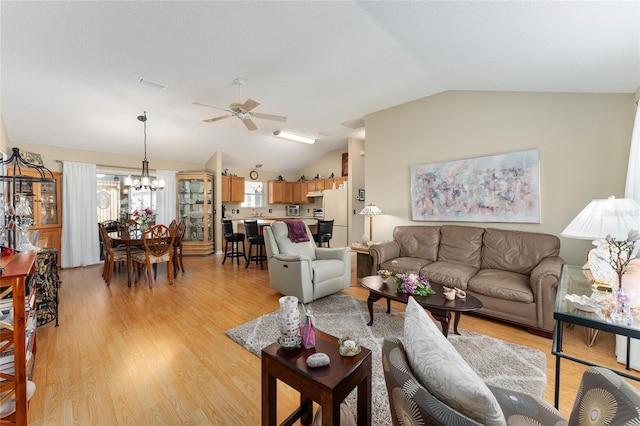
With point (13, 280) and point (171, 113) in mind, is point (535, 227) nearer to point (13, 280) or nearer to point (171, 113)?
point (13, 280)

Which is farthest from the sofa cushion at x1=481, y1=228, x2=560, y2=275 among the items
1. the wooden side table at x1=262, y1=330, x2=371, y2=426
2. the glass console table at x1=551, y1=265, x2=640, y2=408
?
the wooden side table at x1=262, y1=330, x2=371, y2=426

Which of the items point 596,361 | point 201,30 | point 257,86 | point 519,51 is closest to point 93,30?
point 201,30

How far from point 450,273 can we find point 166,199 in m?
6.16

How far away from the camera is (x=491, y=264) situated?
10.8 ft

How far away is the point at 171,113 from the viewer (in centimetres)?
459

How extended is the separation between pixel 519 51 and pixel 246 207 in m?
6.79

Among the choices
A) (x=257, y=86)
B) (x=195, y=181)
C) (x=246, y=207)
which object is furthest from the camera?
(x=246, y=207)

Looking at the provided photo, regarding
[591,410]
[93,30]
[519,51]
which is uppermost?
[93,30]

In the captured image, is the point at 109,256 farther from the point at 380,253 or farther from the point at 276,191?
the point at 276,191

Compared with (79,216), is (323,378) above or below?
below

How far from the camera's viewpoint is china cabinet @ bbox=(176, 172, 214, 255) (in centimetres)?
650

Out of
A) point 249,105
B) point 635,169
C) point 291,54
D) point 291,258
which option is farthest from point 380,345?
point 291,54

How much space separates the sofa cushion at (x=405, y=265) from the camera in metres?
3.35

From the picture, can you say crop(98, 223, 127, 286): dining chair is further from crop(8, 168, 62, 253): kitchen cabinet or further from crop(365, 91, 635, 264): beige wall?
crop(365, 91, 635, 264): beige wall
